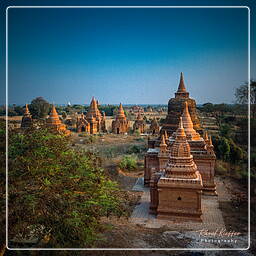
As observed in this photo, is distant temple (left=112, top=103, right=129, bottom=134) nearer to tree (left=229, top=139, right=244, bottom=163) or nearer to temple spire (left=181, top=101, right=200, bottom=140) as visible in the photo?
tree (left=229, top=139, right=244, bottom=163)

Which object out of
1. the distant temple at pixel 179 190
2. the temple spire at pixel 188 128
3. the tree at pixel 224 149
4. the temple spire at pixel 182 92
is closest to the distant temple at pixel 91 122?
the tree at pixel 224 149

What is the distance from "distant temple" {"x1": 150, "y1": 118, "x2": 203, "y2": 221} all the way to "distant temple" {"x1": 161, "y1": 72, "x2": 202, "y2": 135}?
625 centimetres

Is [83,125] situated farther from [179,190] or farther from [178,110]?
[179,190]

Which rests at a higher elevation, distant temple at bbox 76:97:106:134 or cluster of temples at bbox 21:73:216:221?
distant temple at bbox 76:97:106:134

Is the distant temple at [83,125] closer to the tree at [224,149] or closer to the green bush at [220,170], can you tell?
the tree at [224,149]

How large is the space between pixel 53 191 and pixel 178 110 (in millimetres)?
13869

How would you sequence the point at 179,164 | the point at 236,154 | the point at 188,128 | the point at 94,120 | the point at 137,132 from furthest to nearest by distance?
1. the point at 137,132
2. the point at 94,120
3. the point at 236,154
4. the point at 188,128
5. the point at 179,164

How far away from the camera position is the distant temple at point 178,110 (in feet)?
61.6

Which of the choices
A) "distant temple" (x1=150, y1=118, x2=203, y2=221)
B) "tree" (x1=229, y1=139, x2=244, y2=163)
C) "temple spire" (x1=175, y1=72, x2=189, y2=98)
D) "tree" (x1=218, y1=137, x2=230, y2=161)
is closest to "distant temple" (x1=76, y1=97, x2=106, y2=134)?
"tree" (x1=218, y1=137, x2=230, y2=161)


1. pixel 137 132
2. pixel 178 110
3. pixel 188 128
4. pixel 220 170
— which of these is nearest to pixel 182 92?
pixel 178 110

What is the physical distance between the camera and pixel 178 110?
18.9m

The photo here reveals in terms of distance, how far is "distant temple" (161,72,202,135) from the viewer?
61.6ft

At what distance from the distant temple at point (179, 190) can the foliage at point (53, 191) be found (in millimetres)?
4442

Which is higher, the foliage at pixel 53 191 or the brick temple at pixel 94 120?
the brick temple at pixel 94 120
